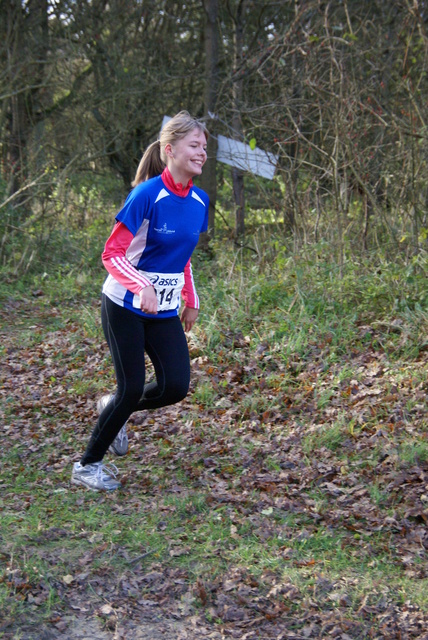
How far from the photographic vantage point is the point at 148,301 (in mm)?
4160

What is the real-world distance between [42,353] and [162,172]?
3851mm

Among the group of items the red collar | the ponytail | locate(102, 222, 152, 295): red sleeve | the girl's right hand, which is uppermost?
the ponytail

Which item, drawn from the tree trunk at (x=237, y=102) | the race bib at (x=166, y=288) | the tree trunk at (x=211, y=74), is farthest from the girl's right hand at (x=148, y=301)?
the tree trunk at (x=211, y=74)

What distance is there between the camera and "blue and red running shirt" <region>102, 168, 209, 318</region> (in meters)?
4.26

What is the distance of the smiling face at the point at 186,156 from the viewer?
14.2 ft

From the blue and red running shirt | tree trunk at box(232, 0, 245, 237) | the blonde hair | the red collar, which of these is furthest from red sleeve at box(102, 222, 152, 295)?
tree trunk at box(232, 0, 245, 237)

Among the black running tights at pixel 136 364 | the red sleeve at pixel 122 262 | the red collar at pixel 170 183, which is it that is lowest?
the black running tights at pixel 136 364

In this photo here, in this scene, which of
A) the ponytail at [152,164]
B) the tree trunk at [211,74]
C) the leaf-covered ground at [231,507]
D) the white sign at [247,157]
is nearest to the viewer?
the leaf-covered ground at [231,507]

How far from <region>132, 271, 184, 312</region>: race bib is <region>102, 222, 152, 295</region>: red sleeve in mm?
141

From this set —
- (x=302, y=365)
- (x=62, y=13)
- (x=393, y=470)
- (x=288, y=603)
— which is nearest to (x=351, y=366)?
(x=302, y=365)

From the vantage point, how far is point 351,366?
6375mm

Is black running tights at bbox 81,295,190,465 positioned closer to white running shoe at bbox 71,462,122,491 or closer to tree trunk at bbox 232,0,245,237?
white running shoe at bbox 71,462,122,491

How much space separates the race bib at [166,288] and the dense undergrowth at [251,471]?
1214mm

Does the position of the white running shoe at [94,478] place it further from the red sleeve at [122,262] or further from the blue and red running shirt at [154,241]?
the red sleeve at [122,262]
